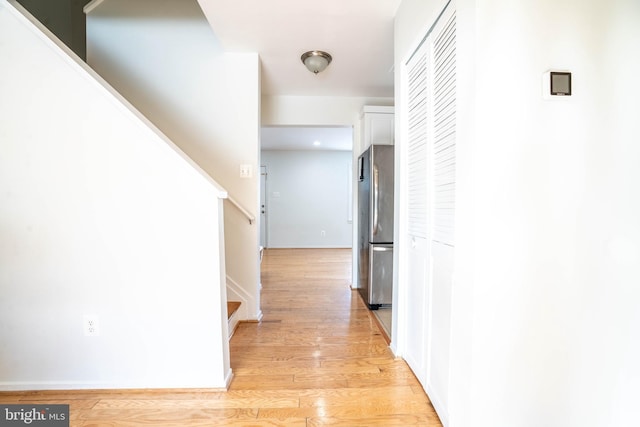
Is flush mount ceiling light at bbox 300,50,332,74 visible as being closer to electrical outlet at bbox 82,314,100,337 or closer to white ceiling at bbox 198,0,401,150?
white ceiling at bbox 198,0,401,150

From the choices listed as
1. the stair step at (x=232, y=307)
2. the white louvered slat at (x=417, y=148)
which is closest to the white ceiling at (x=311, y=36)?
the white louvered slat at (x=417, y=148)

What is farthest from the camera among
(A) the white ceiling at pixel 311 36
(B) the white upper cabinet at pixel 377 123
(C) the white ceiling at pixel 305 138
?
(C) the white ceiling at pixel 305 138

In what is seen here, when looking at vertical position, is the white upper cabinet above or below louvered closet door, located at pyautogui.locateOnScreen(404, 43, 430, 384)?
above

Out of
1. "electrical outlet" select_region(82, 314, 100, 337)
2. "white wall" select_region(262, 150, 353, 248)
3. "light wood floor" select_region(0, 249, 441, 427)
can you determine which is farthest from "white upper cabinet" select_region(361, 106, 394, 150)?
"white wall" select_region(262, 150, 353, 248)

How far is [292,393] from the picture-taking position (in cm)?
149

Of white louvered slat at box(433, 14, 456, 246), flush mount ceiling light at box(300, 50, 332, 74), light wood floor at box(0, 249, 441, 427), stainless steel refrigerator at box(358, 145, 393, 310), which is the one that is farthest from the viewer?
stainless steel refrigerator at box(358, 145, 393, 310)

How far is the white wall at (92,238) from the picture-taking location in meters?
1.41

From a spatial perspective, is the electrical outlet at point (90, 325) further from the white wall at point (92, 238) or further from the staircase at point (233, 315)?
the staircase at point (233, 315)

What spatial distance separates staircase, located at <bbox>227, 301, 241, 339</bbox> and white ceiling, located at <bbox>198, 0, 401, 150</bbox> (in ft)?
6.86

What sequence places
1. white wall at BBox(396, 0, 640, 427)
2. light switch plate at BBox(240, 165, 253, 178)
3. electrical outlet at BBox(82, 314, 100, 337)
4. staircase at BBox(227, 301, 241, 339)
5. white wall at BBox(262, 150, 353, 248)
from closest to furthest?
white wall at BBox(396, 0, 640, 427) → electrical outlet at BBox(82, 314, 100, 337) → staircase at BBox(227, 301, 241, 339) → light switch plate at BBox(240, 165, 253, 178) → white wall at BBox(262, 150, 353, 248)

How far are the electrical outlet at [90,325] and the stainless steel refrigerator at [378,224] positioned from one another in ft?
6.85

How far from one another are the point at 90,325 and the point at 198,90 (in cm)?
189

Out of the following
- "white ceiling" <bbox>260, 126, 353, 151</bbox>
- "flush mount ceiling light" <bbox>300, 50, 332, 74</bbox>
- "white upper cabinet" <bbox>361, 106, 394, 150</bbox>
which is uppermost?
"white ceiling" <bbox>260, 126, 353, 151</bbox>

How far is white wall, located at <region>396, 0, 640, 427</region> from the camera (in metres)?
0.93
